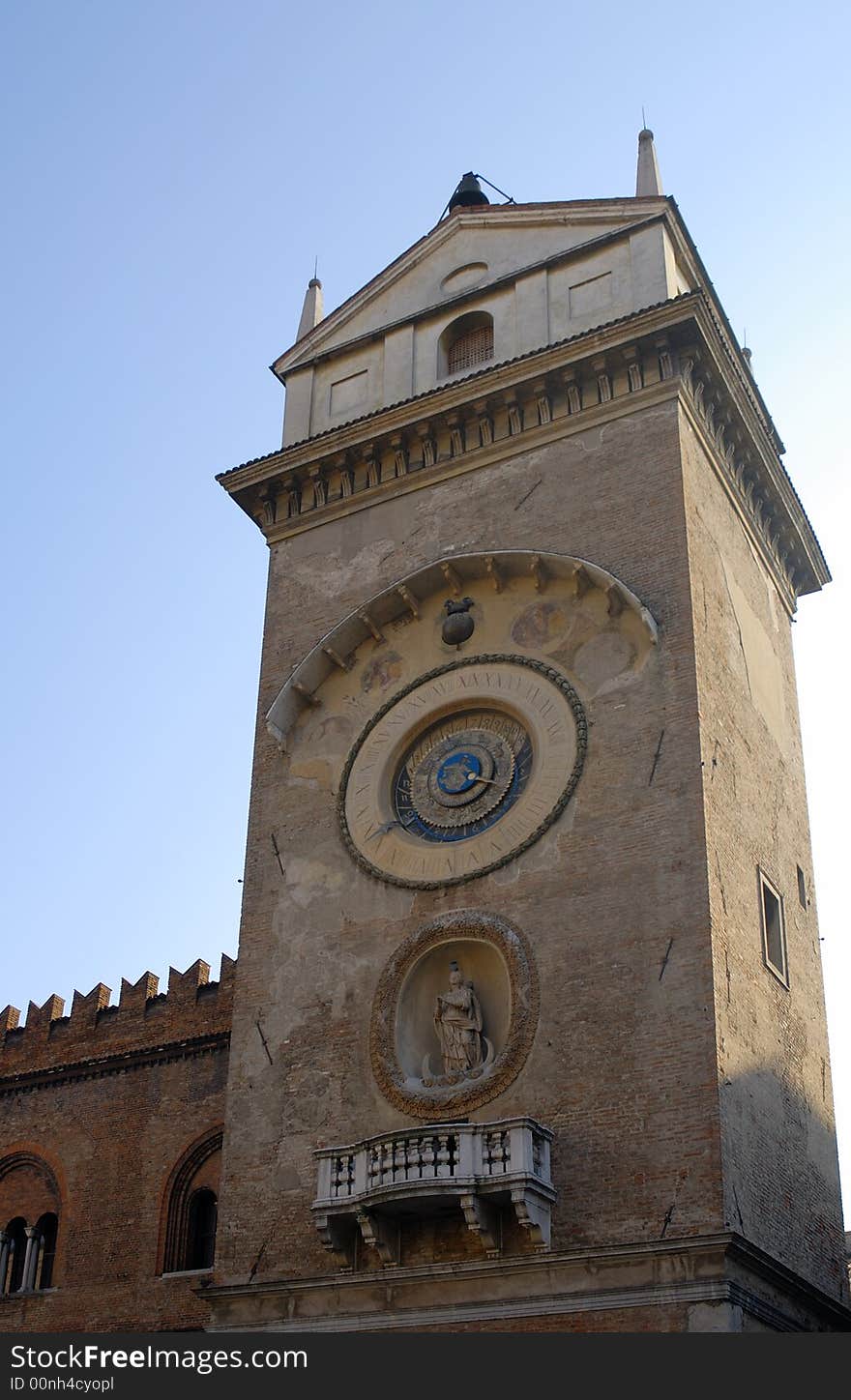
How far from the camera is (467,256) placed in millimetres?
25812

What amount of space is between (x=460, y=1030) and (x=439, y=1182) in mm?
2352

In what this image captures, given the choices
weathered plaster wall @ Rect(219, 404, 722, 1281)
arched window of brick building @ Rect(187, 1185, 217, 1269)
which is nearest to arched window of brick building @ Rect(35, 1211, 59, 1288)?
arched window of brick building @ Rect(187, 1185, 217, 1269)

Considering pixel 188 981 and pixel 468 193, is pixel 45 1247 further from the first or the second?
pixel 468 193

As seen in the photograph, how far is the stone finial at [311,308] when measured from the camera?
2773 cm

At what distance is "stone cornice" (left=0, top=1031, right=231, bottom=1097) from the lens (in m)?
24.5

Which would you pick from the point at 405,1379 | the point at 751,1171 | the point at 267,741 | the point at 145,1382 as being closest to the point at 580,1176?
the point at 751,1171

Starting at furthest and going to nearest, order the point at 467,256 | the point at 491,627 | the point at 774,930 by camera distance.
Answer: the point at 467,256 < the point at 491,627 < the point at 774,930

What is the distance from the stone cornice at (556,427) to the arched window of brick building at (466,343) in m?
1.67

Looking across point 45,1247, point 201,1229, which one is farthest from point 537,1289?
point 45,1247

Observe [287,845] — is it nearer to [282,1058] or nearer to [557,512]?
[282,1058]

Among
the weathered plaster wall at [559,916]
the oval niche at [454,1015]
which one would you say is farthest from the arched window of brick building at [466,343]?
the oval niche at [454,1015]

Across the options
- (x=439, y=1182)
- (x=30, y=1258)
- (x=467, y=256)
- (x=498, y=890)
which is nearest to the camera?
(x=439, y=1182)

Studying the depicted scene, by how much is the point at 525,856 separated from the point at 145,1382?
7.72 meters

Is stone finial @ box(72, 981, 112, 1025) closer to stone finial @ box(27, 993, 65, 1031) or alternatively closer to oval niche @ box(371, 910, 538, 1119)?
stone finial @ box(27, 993, 65, 1031)
